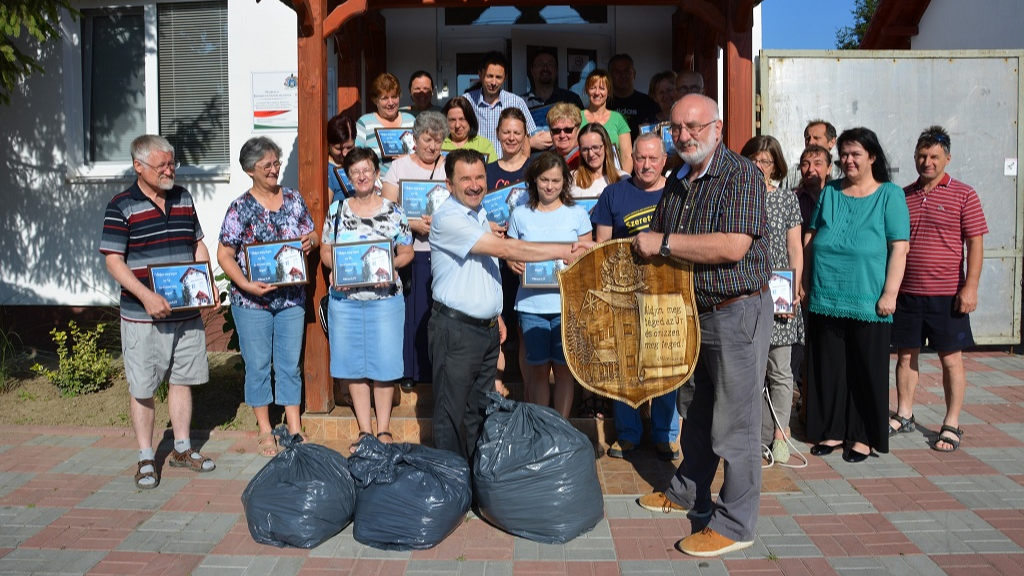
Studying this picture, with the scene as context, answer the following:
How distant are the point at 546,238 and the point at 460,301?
3.02ft

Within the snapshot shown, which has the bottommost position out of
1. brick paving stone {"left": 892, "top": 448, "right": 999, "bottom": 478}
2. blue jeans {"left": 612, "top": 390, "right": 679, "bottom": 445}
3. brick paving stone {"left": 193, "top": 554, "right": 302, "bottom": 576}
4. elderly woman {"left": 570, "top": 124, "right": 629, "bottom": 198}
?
brick paving stone {"left": 193, "top": 554, "right": 302, "bottom": 576}

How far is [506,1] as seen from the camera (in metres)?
7.14

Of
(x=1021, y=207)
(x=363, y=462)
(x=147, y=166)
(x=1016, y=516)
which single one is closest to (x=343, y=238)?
(x=147, y=166)

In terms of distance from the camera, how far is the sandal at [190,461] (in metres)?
5.54

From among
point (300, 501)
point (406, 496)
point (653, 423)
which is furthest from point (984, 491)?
point (300, 501)

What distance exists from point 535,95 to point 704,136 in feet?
14.7

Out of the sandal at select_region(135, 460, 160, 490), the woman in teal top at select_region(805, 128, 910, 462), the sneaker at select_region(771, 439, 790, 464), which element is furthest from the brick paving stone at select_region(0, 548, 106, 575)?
the woman in teal top at select_region(805, 128, 910, 462)

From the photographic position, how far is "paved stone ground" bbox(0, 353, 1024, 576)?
4086 mm

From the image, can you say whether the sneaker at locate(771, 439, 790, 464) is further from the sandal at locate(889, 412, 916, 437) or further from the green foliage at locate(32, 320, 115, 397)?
the green foliage at locate(32, 320, 115, 397)

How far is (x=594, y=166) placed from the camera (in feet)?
19.0

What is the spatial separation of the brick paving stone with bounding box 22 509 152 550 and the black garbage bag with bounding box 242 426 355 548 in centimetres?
73

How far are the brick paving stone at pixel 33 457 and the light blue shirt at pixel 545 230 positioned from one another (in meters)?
3.38

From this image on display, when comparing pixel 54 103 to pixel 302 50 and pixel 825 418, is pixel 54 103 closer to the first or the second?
pixel 302 50

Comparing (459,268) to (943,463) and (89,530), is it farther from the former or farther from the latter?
(943,463)
